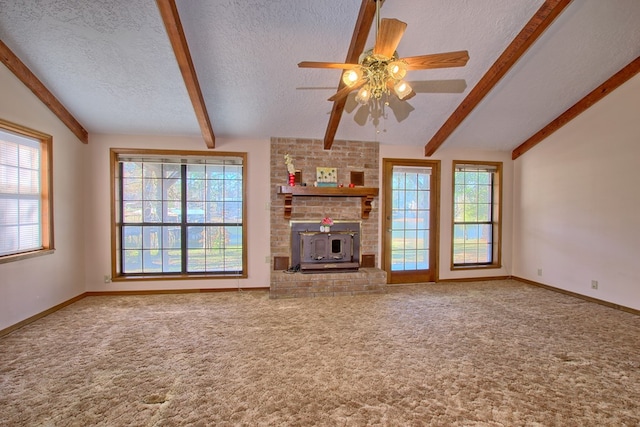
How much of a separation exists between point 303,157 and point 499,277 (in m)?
4.15

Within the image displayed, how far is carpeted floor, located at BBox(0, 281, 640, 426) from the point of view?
1.87m

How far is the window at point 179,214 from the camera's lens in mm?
4441

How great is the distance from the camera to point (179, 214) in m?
4.57

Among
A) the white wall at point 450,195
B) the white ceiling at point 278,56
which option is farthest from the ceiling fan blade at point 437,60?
the white wall at point 450,195

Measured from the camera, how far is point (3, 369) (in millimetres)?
2354

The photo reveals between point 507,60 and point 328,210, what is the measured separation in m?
2.95

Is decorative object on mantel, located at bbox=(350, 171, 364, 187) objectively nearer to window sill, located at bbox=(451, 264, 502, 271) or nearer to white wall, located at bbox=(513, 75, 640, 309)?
window sill, located at bbox=(451, 264, 502, 271)

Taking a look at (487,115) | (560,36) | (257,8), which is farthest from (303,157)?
(560,36)

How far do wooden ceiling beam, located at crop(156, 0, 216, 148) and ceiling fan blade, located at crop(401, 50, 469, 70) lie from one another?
6.47ft

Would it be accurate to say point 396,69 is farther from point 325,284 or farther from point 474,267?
point 474,267

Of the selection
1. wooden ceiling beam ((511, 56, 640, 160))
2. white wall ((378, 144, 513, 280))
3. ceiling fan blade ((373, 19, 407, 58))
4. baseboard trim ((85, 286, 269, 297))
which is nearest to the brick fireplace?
white wall ((378, 144, 513, 280))

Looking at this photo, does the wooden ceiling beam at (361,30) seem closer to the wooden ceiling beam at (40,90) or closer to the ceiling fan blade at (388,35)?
the ceiling fan blade at (388,35)

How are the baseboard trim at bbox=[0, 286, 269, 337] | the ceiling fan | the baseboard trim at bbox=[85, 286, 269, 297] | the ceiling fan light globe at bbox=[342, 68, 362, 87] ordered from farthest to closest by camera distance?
the baseboard trim at bbox=[85, 286, 269, 297] < the baseboard trim at bbox=[0, 286, 269, 337] < the ceiling fan light globe at bbox=[342, 68, 362, 87] < the ceiling fan

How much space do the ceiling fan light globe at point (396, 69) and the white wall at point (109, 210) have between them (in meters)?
2.72
